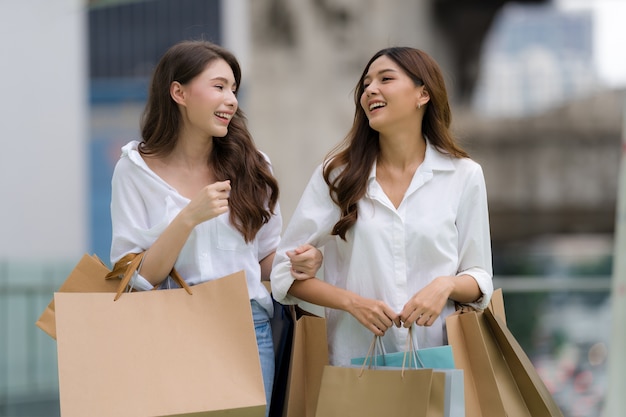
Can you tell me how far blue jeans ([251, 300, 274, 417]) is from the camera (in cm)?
329

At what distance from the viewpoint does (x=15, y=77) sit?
8141 millimetres

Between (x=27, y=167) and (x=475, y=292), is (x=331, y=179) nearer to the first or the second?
(x=475, y=292)

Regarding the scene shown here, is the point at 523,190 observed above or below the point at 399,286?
below

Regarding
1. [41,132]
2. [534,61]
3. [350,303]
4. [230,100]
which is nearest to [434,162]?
[350,303]

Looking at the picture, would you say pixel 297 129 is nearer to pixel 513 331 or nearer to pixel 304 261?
pixel 513 331

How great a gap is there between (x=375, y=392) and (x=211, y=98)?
105 cm

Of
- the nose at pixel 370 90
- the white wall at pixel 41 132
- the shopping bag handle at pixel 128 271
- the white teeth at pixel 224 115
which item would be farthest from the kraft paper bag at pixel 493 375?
the white wall at pixel 41 132

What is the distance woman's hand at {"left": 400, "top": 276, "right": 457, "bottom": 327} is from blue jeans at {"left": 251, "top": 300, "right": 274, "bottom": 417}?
499mm

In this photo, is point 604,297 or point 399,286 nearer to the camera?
point 399,286

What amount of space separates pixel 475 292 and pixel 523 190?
12481 millimetres

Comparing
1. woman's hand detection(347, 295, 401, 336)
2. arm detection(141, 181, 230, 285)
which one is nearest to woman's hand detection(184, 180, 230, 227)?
arm detection(141, 181, 230, 285)

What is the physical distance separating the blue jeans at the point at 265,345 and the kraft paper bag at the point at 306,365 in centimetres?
7

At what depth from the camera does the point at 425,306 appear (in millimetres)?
2992

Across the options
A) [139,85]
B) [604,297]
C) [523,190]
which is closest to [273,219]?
[604,297]
